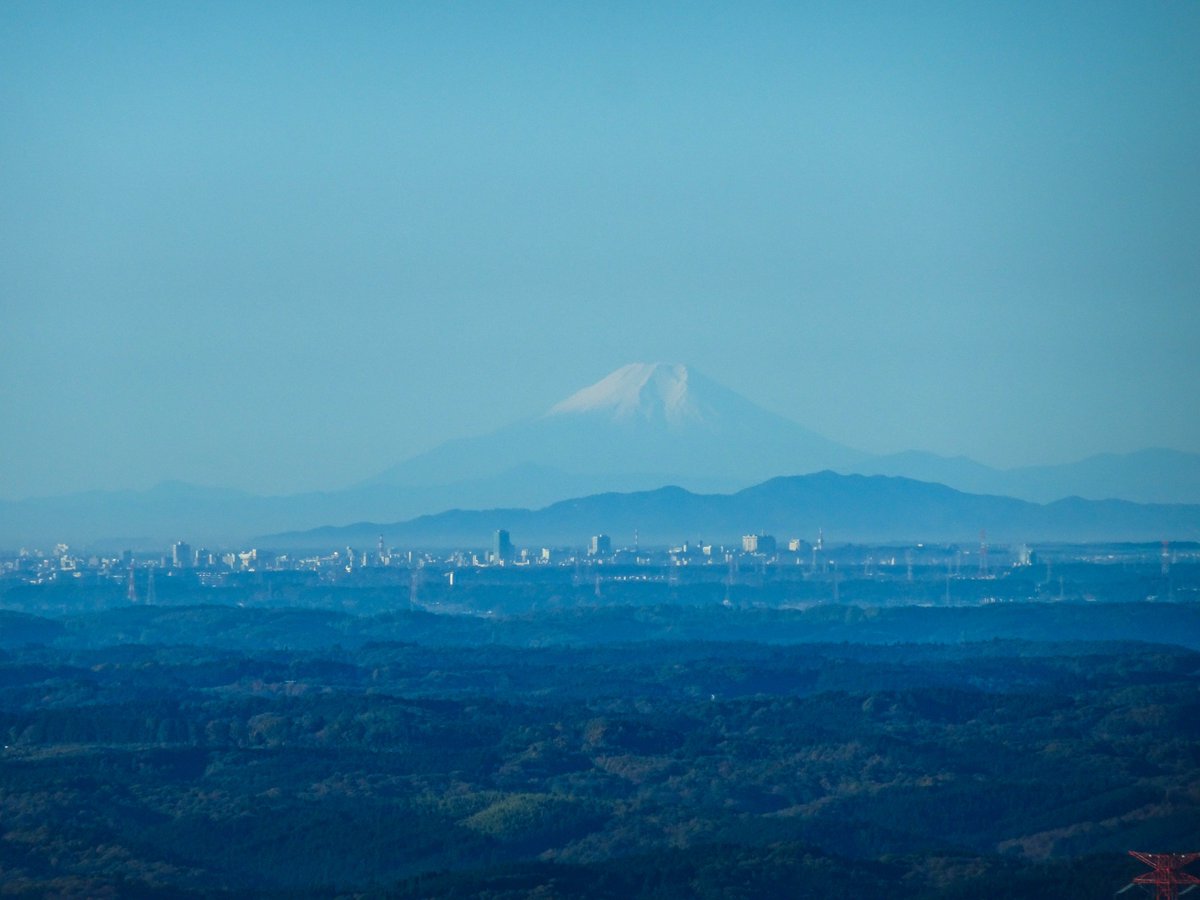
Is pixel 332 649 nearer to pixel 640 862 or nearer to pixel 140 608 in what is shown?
pixel 140 608

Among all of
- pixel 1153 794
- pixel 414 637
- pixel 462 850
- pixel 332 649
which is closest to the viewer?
pixel 462 850

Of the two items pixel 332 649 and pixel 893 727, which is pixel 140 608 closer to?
pixel 332 649

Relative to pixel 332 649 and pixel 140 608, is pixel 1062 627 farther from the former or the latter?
pixel 140 608

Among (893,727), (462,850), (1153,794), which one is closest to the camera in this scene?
(462,850)

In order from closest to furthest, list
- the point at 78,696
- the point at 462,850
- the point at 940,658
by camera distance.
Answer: the point at 462,850, the point at 78,696, the point at 940,658

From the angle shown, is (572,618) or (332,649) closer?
(332,649)

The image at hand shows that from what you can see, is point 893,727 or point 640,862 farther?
point 893,727

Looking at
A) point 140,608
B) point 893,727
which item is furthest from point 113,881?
point 140,608

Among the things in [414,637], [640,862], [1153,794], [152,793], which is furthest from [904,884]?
[414,637]

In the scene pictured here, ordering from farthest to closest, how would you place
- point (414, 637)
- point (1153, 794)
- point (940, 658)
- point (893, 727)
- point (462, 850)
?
point (414, 637) < point (940, 658) < point (893, 727) < point (1153, 794) < point (462, 850)
